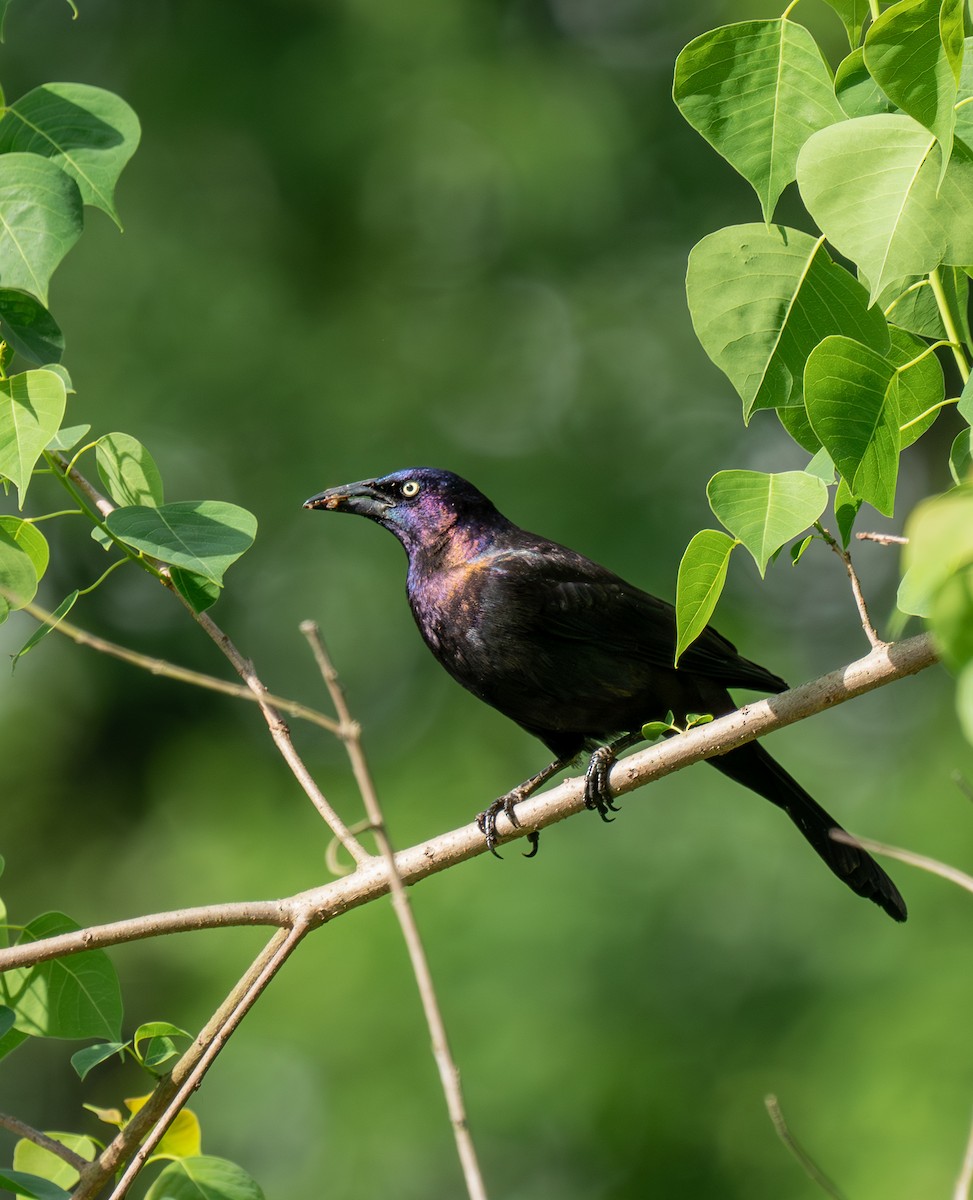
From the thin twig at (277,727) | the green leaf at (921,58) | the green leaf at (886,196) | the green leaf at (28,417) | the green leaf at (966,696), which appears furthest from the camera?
the thin twig at (277,727)

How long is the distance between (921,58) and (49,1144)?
1.84 m

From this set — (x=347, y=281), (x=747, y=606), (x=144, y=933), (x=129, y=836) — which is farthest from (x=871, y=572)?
(x=144, y=933)

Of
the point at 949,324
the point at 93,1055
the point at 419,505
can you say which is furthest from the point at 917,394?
the point at 419,505

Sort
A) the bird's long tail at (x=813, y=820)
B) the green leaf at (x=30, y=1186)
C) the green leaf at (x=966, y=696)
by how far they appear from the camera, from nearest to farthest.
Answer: the green leaf at (x=966, y=696), the green leaf at (x=30, y=1186), the bird's long tail at (x=813, y=820)

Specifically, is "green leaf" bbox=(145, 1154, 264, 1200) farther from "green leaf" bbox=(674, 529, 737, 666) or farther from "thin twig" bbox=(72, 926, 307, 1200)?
"green leaf" bbox=(674, 529, 737, 666)

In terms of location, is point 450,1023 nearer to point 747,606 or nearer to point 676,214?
point 747,606

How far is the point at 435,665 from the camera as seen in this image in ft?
34.8

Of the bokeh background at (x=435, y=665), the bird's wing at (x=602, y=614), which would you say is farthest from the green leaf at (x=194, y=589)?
the bokeh background at (x=435, y=665)

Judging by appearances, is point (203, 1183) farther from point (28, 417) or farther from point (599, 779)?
point (599, 779)

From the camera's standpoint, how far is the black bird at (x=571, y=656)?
370 cm

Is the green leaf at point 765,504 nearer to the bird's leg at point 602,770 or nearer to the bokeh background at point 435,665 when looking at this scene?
the bird's leg at point 602,770

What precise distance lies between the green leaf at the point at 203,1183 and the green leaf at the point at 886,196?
1517 mm

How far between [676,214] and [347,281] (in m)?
2.85

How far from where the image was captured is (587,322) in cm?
1159
